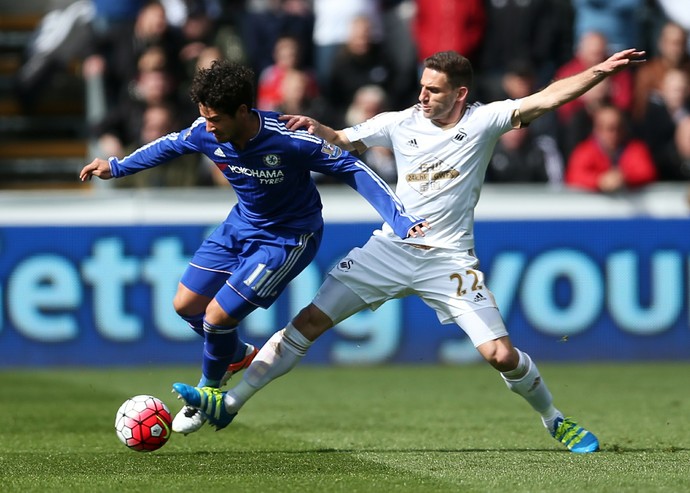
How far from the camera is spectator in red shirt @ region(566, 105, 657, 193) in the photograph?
12969 millimetres

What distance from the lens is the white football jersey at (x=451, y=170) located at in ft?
24.4

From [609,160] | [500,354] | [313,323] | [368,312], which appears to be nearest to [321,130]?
[313,323]

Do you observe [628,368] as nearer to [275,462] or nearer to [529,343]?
[529,343]

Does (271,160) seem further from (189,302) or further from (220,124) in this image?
(189,302)

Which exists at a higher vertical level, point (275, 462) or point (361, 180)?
point (361, 180)

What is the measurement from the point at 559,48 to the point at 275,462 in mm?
8803

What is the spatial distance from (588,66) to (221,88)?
24.3 feet

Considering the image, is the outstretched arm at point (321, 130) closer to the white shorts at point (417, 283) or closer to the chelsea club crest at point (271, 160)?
the chelsea club crest at point (271, 160)

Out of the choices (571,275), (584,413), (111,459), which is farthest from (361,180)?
(571,275)

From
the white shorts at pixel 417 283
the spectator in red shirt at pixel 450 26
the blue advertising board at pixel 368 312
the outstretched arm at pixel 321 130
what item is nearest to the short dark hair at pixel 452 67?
the outstretched arm at pixel 321 130

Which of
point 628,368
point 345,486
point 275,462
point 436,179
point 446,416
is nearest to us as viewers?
point 345,486

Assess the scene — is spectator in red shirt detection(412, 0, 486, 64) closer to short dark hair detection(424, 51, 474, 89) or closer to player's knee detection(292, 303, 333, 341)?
short dark hair detection(424, 51, 474, 89)

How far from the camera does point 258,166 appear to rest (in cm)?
725

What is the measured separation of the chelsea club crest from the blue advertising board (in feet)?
17.6
